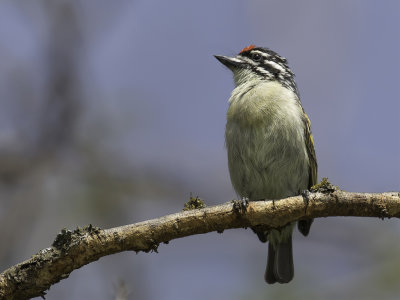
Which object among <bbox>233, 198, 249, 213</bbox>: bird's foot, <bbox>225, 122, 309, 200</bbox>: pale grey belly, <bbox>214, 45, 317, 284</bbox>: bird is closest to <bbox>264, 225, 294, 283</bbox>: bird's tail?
<bbox>214, 45, 317, 284</bbox>: bird

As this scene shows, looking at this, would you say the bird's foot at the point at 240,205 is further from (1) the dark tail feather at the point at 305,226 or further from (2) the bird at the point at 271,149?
(1) the dark tail feather at the point at 305,226

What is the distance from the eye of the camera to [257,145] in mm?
5285

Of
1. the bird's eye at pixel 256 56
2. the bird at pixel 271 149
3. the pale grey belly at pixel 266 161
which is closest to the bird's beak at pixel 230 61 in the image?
the bird's eye at pixel 256 56

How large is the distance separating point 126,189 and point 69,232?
259 cm

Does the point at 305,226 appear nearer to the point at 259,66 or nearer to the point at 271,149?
the point at 271,149

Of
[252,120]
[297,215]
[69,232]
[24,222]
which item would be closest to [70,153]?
[24,222]

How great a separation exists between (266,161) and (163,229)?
1942 mm

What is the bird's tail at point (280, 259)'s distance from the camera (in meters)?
5.78

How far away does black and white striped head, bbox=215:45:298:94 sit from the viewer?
6168 millimetres

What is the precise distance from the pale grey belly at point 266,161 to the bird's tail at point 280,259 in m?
0.62

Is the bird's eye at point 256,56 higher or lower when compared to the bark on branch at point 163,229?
higher

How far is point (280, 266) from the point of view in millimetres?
5805

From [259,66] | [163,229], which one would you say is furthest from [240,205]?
[259,66]

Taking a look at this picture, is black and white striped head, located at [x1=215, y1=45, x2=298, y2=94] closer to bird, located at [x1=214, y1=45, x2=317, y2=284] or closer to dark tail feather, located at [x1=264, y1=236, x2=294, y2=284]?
bird, located at [x1=214, y1=45, x2=317, y2=284]
